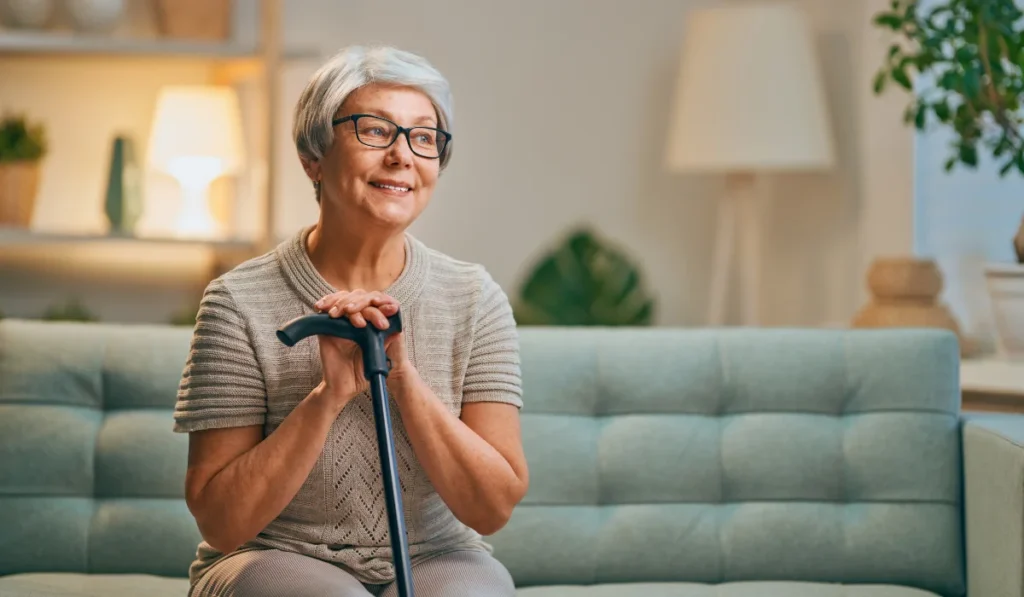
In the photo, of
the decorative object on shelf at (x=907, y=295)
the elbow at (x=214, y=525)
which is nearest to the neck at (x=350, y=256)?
the elbow at (x=214, y=525)

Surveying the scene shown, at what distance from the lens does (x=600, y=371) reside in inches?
79.0

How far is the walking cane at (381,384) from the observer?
1.27 metres

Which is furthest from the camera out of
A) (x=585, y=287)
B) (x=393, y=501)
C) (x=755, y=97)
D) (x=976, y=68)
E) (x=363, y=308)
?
(x=585, y=287)

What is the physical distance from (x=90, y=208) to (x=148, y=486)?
174 centimetres

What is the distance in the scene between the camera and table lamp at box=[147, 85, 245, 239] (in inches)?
127

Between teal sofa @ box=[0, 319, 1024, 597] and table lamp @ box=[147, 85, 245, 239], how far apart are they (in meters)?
1.31

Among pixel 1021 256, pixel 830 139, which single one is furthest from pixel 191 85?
pixel 1021 256

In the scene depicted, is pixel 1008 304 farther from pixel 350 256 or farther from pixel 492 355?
pixel 350 256

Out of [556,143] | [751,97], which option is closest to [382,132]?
[751,97]

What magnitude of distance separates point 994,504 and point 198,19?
2.36m

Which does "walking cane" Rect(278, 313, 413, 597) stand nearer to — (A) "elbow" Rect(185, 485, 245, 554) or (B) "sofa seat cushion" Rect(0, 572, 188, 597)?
(A) "elbow" Rect(185, 485, 245, 554)

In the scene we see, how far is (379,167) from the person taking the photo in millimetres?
Result: 1512

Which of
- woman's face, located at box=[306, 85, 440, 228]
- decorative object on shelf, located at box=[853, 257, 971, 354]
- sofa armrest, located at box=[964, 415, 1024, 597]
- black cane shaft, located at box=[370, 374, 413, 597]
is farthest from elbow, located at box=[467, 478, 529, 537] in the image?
decorative object on shelf, located at box=[853, 257, 971, 354]

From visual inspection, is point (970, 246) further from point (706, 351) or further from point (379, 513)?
point (379, 513)
